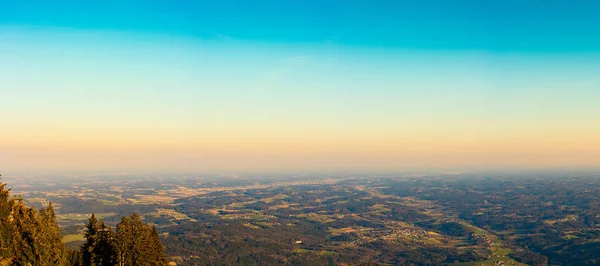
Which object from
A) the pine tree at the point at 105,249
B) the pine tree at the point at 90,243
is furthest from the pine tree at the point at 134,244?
the pine tree at the point at 90,243

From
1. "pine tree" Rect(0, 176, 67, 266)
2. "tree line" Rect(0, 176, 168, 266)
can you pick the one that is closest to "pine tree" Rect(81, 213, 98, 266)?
"tree line" Rect(0, 176, 168, 266)

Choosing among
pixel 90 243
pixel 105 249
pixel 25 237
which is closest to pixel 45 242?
pixel 25 237

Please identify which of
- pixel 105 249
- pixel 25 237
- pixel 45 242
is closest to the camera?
pixel 25 237

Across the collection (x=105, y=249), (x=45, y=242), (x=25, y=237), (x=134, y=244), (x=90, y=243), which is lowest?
(x=105, y=249)

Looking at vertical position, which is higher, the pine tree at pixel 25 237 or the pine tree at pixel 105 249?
the pine tree at pixel 25 237

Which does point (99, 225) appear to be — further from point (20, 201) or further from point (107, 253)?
point (20, 201)

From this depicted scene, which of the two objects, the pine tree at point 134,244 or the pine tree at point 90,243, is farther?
the pine tree at point 90,243

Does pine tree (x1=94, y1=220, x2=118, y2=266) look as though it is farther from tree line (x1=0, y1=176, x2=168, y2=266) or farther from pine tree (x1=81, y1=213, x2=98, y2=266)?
pine tree (x1=81, y1=213, x2=98, y2=266)

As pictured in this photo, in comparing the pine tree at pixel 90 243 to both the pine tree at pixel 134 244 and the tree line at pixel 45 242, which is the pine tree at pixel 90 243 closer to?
the tree line at pixel 45 242

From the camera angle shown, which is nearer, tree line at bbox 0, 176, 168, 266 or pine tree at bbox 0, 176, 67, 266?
pine tree at bbox 0, 176, 67, 266

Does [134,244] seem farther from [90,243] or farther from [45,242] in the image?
[45,242]

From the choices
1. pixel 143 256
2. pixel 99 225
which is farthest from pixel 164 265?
pixel 99 225
